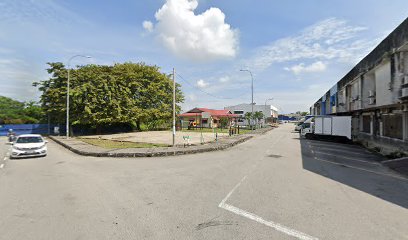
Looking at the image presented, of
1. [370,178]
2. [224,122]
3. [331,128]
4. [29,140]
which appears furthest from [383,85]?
[224,122]

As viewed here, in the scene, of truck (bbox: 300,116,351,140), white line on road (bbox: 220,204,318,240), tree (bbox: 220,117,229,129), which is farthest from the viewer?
tree (bbox: 220,117,229,129)

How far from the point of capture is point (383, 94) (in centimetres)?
1614

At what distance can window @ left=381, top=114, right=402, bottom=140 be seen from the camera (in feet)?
53.0

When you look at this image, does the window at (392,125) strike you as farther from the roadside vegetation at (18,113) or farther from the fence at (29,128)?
the fence at (29,128)

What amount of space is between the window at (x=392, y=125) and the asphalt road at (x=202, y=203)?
699cm

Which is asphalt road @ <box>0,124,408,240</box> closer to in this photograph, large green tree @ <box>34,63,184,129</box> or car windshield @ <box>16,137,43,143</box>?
car windshield @ <box>16,137,43,143</box>

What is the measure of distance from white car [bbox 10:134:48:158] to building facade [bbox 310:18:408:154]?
2118 cm

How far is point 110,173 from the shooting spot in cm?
1022

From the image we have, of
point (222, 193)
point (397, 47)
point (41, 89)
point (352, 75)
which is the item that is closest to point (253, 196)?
point (222, 193)

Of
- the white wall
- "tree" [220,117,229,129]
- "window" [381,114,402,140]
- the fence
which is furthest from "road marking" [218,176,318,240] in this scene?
"tree" [220,117,229,129]

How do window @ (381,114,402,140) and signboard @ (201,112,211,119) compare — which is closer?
window @ (381,114,402,140)

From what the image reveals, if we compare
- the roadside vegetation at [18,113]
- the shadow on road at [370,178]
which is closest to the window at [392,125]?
the shadow on road at [370,178]

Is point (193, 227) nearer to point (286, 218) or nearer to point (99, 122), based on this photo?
point (286, 218)

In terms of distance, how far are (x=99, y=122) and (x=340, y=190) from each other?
32.4 meters
